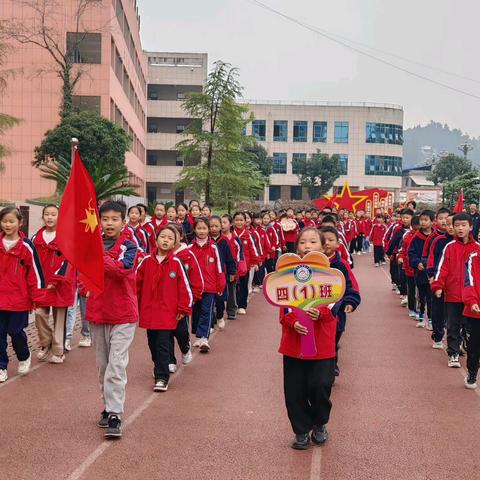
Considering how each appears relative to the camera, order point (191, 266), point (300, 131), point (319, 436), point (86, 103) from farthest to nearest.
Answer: point (300, 131) → point (86, 103) → point (191, 266) → point (319, 436)

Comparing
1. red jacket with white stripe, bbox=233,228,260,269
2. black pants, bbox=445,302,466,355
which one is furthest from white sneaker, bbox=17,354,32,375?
red jacket with white stripe, bbox=233,228,260,269

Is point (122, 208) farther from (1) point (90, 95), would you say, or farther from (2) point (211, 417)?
(1) point (90, 95)

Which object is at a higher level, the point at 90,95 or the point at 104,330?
the point at 90,95

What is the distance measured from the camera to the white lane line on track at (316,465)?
5320 millimetres

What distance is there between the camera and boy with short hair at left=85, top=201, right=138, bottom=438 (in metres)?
6.19

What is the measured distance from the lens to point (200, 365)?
29.8 feet

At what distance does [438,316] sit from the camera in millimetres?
10367

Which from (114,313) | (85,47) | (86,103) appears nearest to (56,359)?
(114,313)

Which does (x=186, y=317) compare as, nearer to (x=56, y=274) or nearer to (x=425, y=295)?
(x=56, y=274)

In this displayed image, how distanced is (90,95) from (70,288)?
28.9m

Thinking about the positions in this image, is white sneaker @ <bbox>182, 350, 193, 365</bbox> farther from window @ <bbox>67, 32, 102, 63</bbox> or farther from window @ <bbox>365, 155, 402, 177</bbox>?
window @ <bbox>365, 155, 402, 177</bbox>

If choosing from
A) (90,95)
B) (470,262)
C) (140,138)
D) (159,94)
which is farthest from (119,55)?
(470,262)

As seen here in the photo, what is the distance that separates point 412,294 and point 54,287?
6925mm

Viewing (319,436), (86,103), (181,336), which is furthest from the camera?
(86,103)
